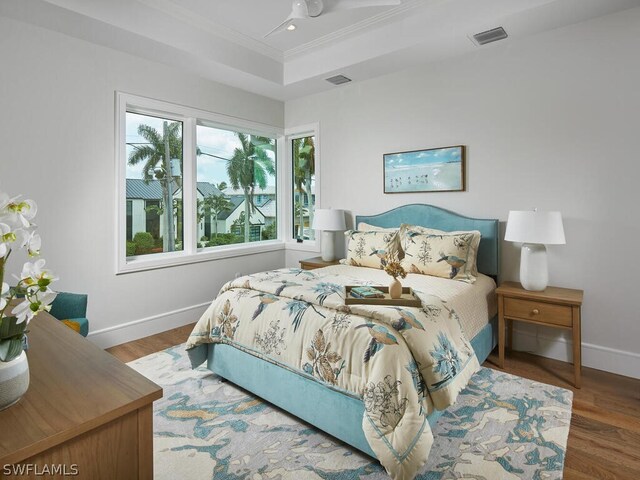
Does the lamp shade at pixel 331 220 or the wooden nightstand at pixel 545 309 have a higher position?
the lamp shade at pixel 331 220

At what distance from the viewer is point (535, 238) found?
2643 millimetres

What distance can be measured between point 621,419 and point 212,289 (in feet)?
11.9

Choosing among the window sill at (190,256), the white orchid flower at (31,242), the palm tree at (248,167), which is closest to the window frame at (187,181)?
the window sill at (190,256)

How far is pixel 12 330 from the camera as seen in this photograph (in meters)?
Result: 0.88

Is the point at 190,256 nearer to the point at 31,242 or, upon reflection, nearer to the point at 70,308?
the point at 70,308

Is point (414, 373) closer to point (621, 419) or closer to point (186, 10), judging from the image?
point (621, 419)

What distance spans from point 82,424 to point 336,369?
122 centimetres

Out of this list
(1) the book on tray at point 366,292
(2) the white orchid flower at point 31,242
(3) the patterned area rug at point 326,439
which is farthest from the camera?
(1) the book on tray at point 366,292

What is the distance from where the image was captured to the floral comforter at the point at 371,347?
1.62 metres

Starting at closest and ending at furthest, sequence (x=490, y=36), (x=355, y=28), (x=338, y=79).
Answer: (x=490, y=36), (x=355, y=28), (x=338, y=79)

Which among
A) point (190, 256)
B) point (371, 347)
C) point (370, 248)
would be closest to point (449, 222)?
point (370, 248)

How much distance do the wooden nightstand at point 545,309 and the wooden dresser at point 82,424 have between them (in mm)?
2614

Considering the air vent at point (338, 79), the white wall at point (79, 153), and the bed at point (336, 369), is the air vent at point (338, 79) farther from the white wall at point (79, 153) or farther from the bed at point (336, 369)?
the bed at point (336, 369)

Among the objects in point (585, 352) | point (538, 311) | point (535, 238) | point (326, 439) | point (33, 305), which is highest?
point (535, 238)
